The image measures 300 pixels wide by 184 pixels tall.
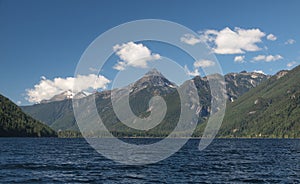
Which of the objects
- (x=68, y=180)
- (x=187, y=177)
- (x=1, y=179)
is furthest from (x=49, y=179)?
(x=187, y=177)

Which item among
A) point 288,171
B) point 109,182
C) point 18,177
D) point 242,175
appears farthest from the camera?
point 288,171

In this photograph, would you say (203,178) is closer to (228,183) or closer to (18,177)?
(228,183)

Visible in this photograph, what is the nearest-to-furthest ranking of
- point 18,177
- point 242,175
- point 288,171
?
point 18,177 < point 242,175 < point 288,171

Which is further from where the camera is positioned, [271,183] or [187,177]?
→ [187,177]

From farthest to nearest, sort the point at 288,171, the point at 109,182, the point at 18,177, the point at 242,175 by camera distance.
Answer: the point at 288,171 → the point at 242,175 → the point at 18,177 → the point at 109,182

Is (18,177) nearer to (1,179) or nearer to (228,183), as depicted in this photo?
(1,179)

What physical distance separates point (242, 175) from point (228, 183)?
8178mm

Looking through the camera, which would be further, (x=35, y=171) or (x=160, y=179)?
(x=35, y=171)

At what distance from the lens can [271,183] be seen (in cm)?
4484

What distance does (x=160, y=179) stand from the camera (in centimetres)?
4681

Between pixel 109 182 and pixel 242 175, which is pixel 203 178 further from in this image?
pixel 109 182

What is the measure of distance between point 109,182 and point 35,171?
1568 cm

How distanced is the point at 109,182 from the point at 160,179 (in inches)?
282

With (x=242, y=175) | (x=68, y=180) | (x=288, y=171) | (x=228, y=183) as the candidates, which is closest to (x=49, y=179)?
(x=68, y=180)
